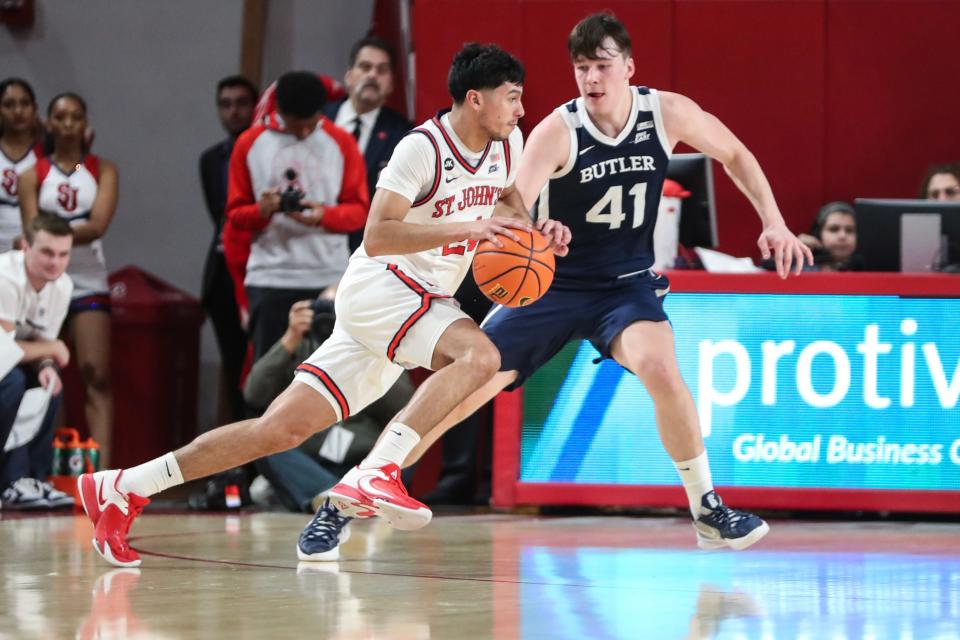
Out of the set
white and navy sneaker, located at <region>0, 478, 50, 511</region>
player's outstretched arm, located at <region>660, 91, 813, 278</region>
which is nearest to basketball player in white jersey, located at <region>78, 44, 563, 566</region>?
player's outstretched arm, located at <region>660, 91, 813, 278</region>

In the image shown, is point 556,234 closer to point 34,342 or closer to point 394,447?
point 394,447

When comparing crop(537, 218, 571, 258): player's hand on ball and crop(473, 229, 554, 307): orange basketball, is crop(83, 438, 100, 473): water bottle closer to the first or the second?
crop(473, 229, 554, 307): orange basketball

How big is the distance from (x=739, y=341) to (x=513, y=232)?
3.11 meters

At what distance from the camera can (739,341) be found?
793 cm

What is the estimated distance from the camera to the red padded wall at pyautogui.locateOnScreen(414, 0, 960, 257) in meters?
10.5

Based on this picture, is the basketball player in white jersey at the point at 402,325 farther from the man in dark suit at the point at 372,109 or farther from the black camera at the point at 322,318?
the man in dark suit at the point at 372,109

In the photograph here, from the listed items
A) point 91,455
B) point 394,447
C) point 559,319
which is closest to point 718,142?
point 559,319

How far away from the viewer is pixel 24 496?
8422mm

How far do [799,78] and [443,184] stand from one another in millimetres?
5743

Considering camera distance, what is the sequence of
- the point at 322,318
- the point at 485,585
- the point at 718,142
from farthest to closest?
the point at 322,318
the point at 718,142
the point at 485,585

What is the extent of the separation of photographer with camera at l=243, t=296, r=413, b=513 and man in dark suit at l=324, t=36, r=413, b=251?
4.70 ft

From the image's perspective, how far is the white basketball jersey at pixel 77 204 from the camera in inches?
377

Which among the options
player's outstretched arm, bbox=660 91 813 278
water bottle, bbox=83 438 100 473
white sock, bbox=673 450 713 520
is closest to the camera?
white sock, bbox=673 450 713 520

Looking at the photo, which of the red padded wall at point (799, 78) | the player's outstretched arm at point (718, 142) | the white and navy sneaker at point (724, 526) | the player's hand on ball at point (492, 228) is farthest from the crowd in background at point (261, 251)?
the player's hand on ball at point (492, 228)
